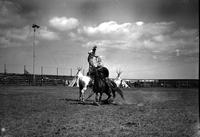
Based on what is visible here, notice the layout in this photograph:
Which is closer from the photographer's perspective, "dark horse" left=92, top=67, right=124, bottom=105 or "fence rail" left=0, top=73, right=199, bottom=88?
"dark horse" left=92, top=67, right=124, bottom=105

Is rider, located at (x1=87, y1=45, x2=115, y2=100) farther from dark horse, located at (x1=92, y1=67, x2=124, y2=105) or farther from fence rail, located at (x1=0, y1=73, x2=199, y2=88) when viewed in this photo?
fence rail, located at (x1=0, y1=73, x2=199, y2=88)

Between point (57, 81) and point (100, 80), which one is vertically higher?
point (100, 80)

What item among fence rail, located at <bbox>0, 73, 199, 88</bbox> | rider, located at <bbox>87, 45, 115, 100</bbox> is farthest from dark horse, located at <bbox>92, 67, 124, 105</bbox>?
fence rail, located at <bbox>0, 73, 199, 88</bbox>

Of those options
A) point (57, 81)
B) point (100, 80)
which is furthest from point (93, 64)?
point (57, 81)

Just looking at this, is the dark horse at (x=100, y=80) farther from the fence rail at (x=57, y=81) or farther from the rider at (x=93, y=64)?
the fence rail at (x=57, y=81)

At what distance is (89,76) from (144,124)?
20.4ft

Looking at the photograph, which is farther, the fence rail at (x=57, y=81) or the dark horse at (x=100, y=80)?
the fence rail at (x=57, y=81)

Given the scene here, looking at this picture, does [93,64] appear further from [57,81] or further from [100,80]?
[57,81]

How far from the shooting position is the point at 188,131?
5242mm

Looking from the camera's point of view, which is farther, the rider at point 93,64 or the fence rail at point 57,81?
the fence rail at point 57,81

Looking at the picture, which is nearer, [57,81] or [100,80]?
[100,80]

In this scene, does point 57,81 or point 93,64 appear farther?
point 57,81

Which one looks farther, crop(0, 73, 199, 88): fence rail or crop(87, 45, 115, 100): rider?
crop(0, 73, 199, 88): fence rail

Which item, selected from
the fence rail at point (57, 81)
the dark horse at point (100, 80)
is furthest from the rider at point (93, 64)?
the fence rail at point (57, 81)
